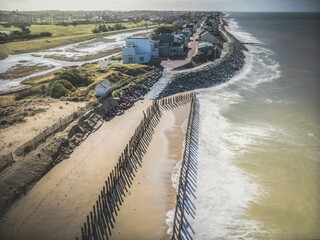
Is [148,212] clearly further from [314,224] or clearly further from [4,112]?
[4,112]

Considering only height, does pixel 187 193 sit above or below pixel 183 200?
below

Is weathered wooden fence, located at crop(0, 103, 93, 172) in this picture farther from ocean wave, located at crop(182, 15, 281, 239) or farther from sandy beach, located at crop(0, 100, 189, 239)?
ocean wave, located at crop(182, 15, 281, 239)

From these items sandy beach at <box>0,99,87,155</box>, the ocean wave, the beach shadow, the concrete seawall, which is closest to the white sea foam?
the ocean wave

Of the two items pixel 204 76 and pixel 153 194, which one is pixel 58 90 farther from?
pixel 204 76

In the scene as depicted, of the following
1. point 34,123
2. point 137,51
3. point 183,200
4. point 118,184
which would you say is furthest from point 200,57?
point 183,200

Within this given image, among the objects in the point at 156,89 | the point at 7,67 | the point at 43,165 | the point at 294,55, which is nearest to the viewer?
the point at 43,165

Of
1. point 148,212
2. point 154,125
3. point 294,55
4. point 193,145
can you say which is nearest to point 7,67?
point 154,125

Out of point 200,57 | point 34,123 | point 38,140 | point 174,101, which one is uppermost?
point 200,57
